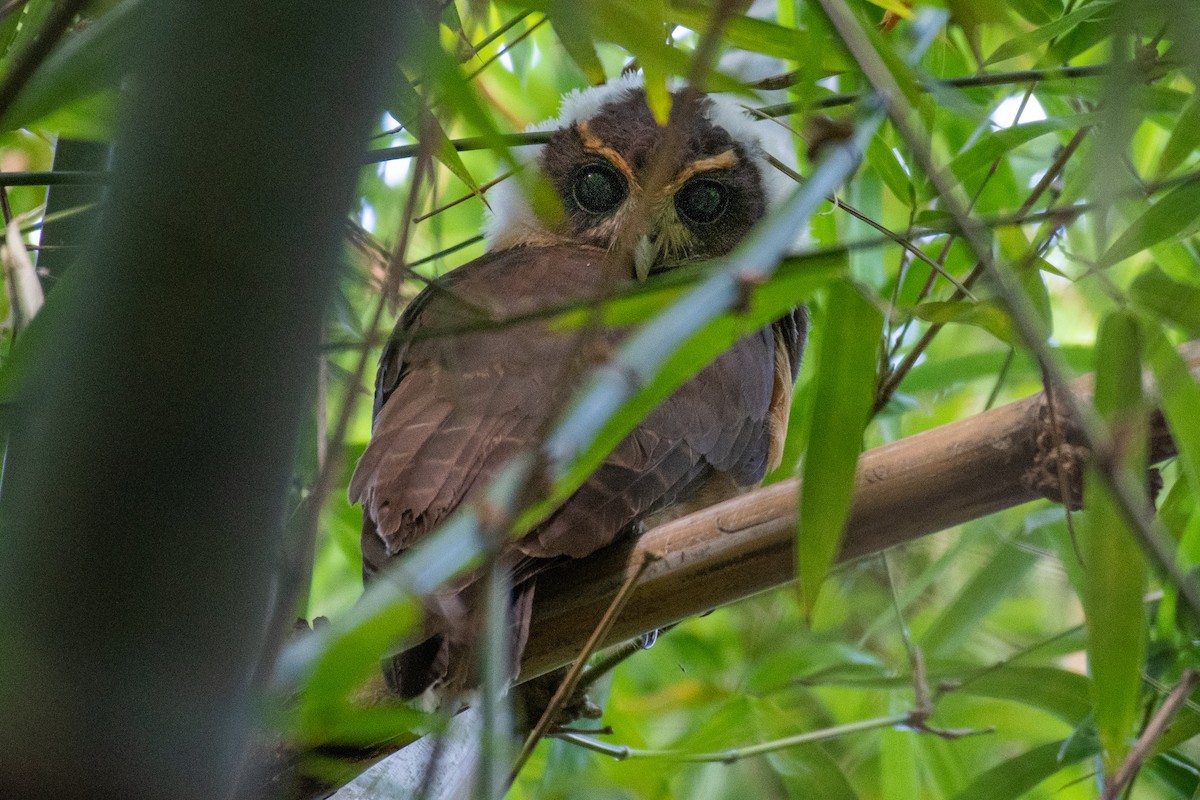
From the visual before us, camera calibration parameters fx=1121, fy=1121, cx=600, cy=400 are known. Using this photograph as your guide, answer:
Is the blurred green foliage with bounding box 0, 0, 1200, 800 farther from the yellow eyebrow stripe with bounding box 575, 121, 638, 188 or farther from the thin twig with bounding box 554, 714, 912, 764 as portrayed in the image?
the yellow eyebrow stripe with bounding box 575, 121, 638, 188

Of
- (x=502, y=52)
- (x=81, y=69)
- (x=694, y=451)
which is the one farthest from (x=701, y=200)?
(x=81, y=69)

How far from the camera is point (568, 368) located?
0.71 m

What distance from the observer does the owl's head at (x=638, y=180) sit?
255 centimetres

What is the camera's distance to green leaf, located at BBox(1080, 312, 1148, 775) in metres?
0.96

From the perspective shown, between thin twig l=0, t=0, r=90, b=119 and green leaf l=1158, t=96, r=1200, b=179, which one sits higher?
green leaf l=1158, t=96, r=1200, b=179

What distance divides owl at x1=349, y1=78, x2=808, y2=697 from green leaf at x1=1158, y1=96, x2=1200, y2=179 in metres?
0.68

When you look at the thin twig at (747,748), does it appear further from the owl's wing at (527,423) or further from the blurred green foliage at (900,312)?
the owl's wing at (527,423)

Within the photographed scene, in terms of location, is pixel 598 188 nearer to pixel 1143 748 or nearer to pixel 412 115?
pixel 412 115

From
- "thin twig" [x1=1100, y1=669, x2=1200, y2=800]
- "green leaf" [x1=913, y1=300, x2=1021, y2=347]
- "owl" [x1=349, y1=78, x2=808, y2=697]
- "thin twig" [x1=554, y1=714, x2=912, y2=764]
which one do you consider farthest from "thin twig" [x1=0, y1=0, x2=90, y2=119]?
"thin twig" [x1=554, y1=714, x2=912, y2=764]

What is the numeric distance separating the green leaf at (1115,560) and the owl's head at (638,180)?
1488mm

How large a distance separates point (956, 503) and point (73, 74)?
3.09 feet

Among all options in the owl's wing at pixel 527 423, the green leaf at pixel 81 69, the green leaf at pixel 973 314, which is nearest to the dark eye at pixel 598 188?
the owl's wing at pixel 527 423

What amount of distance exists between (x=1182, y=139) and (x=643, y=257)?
1.10 metres

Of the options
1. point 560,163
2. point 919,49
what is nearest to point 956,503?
point 919,49
